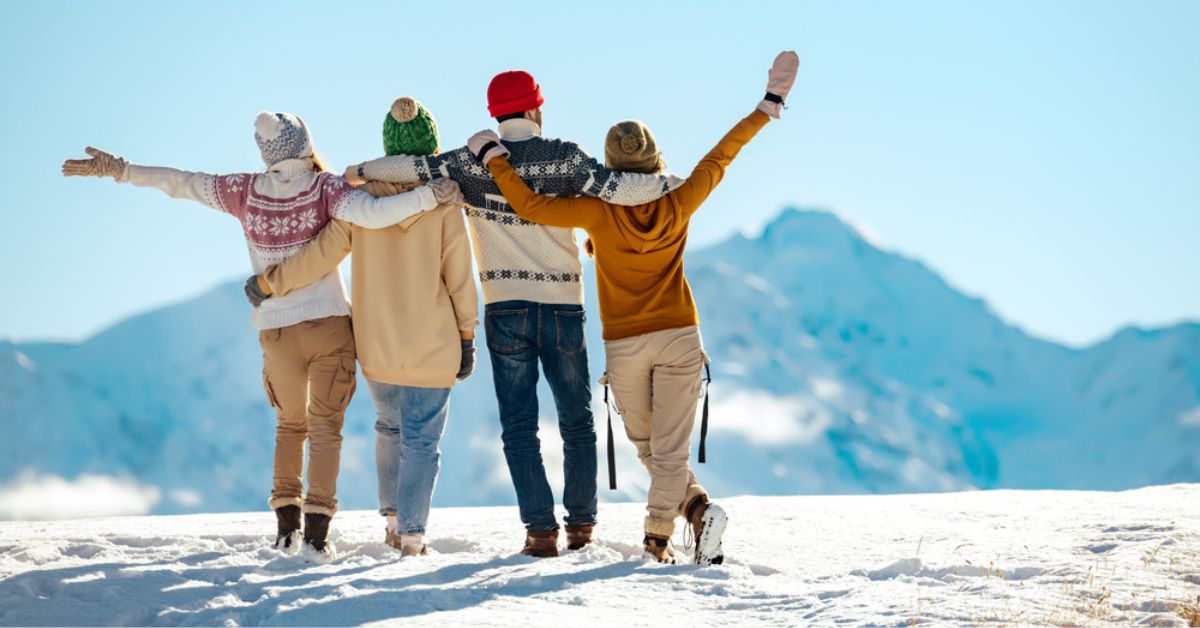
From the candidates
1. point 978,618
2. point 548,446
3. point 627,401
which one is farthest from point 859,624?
point 548,446

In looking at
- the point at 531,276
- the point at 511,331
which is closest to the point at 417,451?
the point at 511,331

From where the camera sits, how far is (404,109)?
6.34 metres

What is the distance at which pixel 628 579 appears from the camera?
578 cm

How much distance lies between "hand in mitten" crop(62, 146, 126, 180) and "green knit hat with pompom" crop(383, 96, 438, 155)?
1477 mm

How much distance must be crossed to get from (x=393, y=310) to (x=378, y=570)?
1316 millimetres

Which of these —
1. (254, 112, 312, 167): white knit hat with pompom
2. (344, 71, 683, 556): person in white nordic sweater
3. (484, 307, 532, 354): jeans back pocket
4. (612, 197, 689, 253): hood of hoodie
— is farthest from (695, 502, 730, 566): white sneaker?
(254, 112, 312, 167): white knit hat with pompom

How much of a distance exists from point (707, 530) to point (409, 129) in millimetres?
2545

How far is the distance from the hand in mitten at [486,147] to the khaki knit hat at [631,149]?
21.5 inches

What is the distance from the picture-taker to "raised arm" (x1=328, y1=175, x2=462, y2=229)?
615 cm

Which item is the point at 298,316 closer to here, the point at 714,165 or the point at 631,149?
the point at 631,149

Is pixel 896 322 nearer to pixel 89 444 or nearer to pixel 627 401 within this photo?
pixel 89 444

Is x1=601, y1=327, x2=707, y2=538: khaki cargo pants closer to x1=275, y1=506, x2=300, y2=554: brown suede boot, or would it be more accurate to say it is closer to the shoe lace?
the shoe lace

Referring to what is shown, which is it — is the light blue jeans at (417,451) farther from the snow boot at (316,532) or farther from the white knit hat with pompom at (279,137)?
the white knit hat with pompom at (279,137)

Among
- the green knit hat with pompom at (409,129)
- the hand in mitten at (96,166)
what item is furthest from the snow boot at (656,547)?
the hand in mitten at (96,166)
